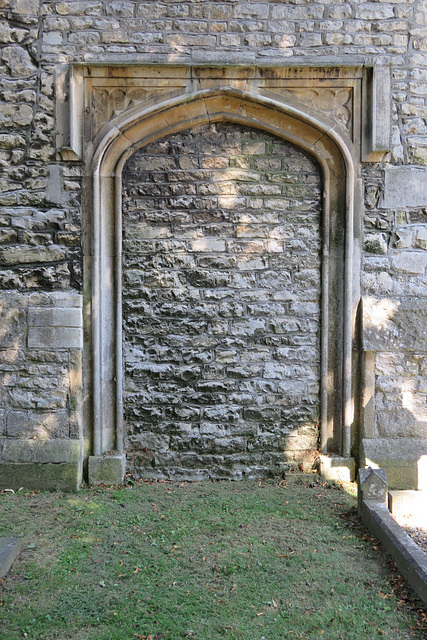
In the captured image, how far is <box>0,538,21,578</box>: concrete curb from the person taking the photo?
281 cm

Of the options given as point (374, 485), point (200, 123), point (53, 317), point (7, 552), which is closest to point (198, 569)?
point (7, 552)

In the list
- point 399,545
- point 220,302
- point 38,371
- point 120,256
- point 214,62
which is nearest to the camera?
point 399,545

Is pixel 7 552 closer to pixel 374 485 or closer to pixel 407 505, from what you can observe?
pixel 374 485

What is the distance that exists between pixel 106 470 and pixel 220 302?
184 centimetres

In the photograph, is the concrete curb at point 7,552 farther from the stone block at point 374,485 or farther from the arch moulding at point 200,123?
the stone block at point 374,485

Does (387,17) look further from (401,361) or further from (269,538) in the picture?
(269,538)

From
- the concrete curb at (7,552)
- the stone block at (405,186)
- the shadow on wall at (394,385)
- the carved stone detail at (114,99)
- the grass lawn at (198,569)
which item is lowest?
the grass lawn at (198,569)

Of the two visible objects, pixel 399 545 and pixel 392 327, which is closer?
pixel 399 545

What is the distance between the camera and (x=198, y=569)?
115 inches

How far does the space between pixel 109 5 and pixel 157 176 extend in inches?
57.6

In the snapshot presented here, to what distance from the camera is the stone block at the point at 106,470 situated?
4238 millimetres

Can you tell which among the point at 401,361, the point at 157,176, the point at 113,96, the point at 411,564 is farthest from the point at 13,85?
the point at 411,564

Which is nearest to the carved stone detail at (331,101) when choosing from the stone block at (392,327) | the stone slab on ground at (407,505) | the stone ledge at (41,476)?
the stone block at (392,327)

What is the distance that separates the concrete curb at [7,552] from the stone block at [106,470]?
115 cm
